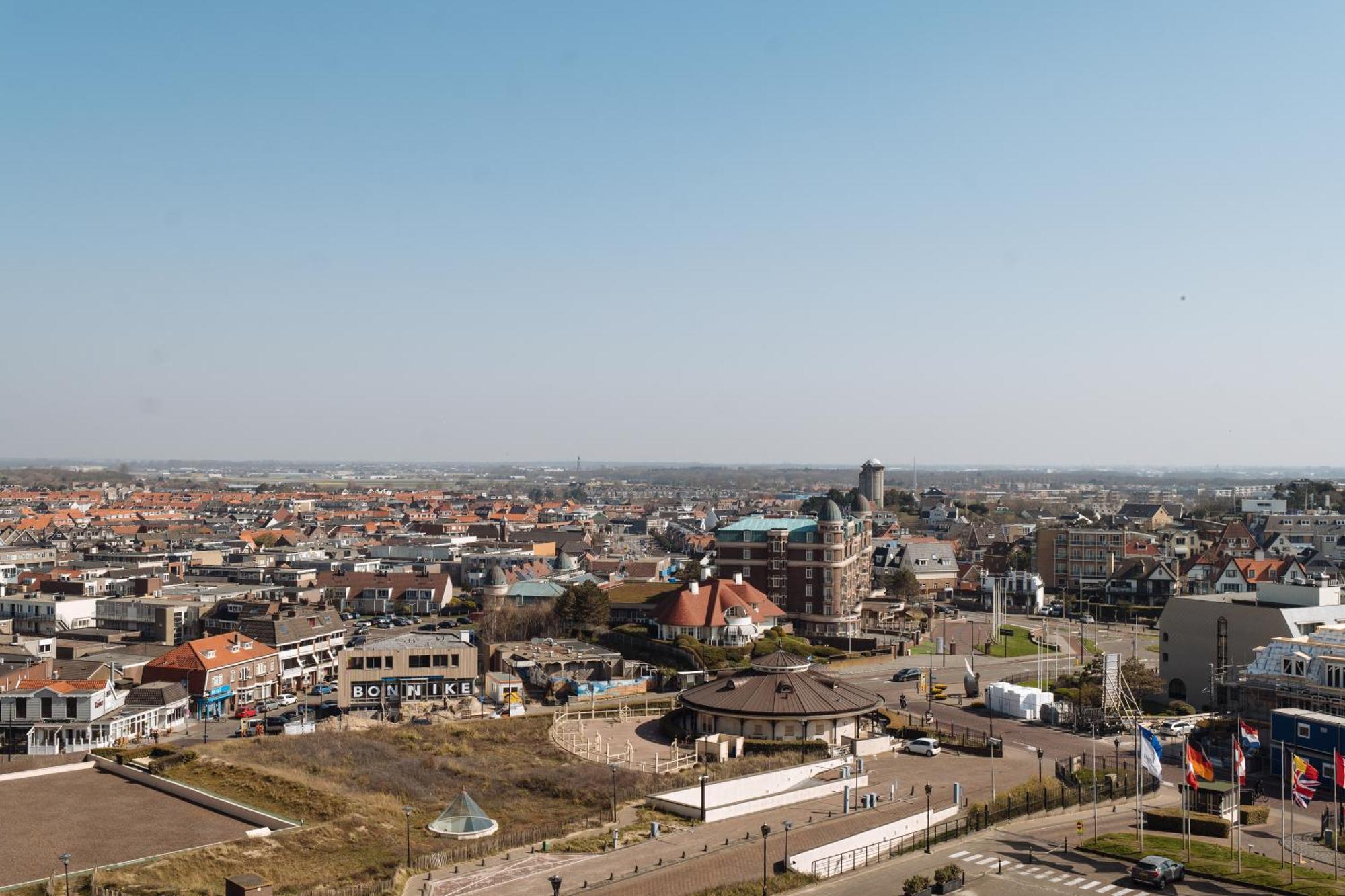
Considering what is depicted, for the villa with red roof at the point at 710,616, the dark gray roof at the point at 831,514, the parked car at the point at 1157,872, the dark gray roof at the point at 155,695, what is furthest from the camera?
→ the dark gray roof at the point at 831,514

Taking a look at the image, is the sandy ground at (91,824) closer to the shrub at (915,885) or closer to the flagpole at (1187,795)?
the shrub at (915,885)

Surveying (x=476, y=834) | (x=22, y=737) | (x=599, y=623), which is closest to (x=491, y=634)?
(x=599, y=623)

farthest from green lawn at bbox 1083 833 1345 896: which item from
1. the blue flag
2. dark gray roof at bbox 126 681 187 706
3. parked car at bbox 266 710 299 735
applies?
dark gray roof at bbox 126 681 187 706

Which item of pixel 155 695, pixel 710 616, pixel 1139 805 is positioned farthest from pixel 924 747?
pixel 155 695

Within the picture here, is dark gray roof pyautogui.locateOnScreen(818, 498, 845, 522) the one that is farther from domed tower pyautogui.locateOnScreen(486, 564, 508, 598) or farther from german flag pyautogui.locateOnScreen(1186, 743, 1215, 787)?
german flag pyautogui.locateOnScreen(1186, 743, 1215, 787)

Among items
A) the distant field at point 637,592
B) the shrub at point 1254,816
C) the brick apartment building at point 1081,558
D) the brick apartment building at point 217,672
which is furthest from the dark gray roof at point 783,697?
the brick apartment building at point 1081,558

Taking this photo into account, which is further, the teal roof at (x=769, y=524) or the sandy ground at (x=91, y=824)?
the teal roof at (x=769, y=524)
